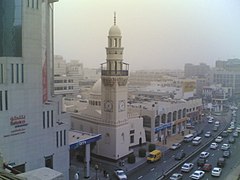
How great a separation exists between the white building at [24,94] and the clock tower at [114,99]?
2952mm

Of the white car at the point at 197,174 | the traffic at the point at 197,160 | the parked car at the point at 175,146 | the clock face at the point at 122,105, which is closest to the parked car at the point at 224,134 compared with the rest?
the traffic at the point at 197,160

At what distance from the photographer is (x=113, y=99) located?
30.7ft

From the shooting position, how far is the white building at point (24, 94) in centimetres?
565

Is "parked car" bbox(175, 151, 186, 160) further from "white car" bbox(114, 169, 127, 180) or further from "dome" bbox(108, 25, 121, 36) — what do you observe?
"dome" bbox(108, 25, 121, 36)

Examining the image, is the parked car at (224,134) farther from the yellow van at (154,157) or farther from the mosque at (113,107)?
the mosque at (113,107)

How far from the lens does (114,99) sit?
933 cm

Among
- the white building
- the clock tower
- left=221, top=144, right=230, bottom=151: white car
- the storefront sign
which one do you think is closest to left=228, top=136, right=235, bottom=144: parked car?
left=221, top=144, right=230, bottom=151: white car

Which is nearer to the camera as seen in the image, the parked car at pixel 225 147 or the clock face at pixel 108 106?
the clock face at pixel 108 106

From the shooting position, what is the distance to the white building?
5.65 m

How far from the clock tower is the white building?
2.95m

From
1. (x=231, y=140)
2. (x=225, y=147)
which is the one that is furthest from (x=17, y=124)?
(x=231, y=140)

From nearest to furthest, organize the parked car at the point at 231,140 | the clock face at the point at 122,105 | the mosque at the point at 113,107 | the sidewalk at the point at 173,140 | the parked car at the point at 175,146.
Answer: the mosque at the point at 113,107, the clock face at the point at 122,105, the parked car at the point at 175,146, the sidewalk at the point at 173,140, the parked car at the point at 231,140

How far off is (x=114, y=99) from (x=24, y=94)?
3798 mm

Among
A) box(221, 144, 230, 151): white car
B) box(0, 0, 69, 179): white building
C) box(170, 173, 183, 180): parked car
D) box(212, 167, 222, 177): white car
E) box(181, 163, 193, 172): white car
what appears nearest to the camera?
box(0, 0, 69, 179): white building
